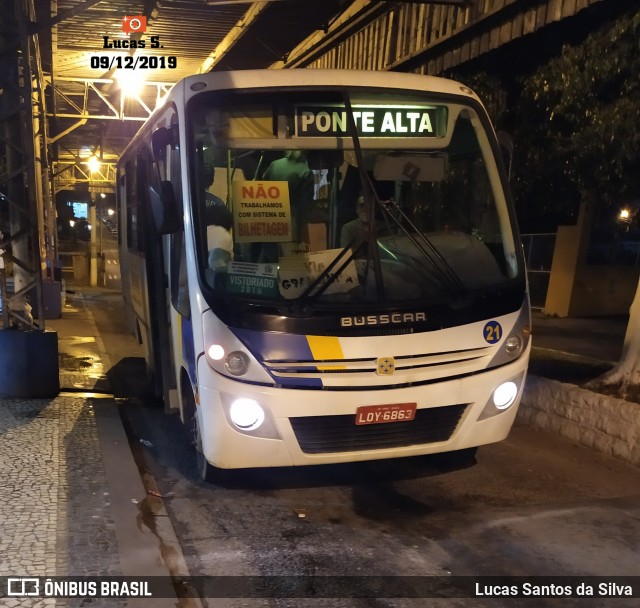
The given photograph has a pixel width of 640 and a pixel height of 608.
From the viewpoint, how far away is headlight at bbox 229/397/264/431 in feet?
13.7

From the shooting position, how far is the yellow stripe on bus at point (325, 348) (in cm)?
411

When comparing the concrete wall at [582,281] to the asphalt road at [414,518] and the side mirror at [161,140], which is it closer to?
the asphalt road at [414,518]

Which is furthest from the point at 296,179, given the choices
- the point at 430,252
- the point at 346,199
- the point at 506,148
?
the point at 506,148

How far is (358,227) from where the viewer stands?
14.8 ft

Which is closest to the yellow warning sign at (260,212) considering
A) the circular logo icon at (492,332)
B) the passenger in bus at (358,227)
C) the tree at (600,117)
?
the passenger in bus at (358,227)

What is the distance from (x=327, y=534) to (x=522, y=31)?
277 inches

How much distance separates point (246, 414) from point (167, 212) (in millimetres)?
1593

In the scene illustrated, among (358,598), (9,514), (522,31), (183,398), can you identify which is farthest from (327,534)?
(522,31)

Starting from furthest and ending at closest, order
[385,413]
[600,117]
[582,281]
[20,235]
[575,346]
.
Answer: [582,281]
[575,346]
[20,235]
[600,117]
[385,413]

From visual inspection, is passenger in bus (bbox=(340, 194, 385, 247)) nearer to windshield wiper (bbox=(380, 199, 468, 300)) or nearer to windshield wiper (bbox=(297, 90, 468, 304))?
windshield wiper (bbox=(297, 90, 468, 304))

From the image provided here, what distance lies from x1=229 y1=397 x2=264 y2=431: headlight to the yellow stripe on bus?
50 centimetres

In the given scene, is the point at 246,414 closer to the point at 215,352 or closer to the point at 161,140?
the point at 215,352

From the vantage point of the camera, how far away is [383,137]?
477cm

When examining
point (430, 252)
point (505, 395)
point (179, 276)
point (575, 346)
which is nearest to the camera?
point (430, 252)
